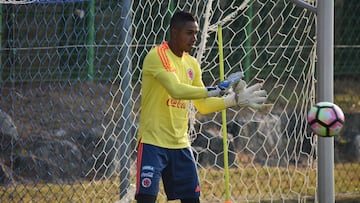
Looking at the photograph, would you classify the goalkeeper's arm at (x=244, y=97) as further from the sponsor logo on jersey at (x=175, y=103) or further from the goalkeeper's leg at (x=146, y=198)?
the goalkeeper's leg at (x=146, y=198)

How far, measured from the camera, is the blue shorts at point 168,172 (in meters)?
5.84

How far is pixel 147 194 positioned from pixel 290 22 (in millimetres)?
2983

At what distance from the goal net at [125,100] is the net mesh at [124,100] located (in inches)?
0.6

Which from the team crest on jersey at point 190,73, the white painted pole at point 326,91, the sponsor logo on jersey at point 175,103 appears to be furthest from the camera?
the white painted pole at point 326,91

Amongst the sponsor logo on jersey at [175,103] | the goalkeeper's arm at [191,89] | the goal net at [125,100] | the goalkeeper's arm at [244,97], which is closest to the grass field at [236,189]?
the goal net at [125,100]

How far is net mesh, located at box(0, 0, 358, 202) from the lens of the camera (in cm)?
784

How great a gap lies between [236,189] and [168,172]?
107 inches

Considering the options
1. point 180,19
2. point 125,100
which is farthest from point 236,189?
point 180,19

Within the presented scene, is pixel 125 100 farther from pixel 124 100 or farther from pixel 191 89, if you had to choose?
pixel 191 89

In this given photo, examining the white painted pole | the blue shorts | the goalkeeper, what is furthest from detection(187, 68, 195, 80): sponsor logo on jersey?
the white painted pole

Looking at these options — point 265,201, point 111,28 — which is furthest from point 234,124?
point 111,28

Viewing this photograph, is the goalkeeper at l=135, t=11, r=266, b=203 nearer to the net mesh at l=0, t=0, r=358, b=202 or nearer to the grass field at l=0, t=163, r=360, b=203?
the net mesh at l=0, t=0, r=358, b=202

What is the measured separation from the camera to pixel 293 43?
Result: 9008 mm

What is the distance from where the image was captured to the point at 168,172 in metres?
6.03
